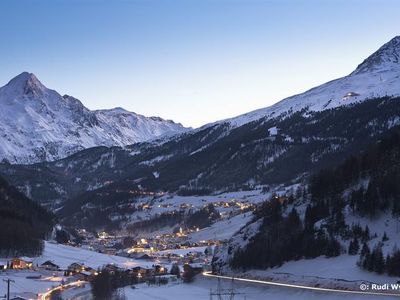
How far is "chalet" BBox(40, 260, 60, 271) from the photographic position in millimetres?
176312

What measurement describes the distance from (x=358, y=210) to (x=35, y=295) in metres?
58.4

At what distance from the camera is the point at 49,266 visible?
180m

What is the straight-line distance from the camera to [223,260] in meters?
132

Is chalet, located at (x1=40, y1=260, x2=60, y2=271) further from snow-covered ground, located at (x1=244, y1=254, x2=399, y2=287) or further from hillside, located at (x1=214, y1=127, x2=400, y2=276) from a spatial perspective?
snow-covered ground, located at (x1=244, y1=254, x2=399, y2=287)

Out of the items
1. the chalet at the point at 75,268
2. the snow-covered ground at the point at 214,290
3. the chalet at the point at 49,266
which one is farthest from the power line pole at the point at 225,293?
the chalet at the point at 49,266

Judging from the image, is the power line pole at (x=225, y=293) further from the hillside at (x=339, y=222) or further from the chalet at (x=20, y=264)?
the chalet at (x=20, y=264)

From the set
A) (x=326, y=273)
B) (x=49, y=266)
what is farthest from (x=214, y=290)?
(x=49, y=266)

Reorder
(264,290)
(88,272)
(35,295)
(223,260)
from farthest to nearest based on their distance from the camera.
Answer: (88,272) < (223,260) < (35,295) < (264,290)

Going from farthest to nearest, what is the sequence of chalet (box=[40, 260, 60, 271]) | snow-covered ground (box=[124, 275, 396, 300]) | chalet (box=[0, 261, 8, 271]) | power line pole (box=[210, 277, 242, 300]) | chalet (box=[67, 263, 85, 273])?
1. chalet (box=[40, 260, 60, 271])
2. chalet (box=[67, 263, 85, 273])
3. chalet (box=[0, 261, 8, 271])
4. power line pole (box=[210, 277, 242, 300])
5. snow-covered ground (box=[124, 275, 396, 300])

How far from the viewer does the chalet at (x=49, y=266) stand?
17631 cm

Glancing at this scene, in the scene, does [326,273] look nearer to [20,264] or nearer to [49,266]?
[20,264]

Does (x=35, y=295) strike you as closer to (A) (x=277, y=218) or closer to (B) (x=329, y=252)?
(A) (x=277, y=218)

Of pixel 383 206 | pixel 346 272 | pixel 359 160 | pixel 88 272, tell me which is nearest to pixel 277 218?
pixel 359 160

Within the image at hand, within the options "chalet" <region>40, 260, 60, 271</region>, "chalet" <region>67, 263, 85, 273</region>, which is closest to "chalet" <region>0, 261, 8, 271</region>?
"chalet" <region>40, 260, 60, 271</region>
